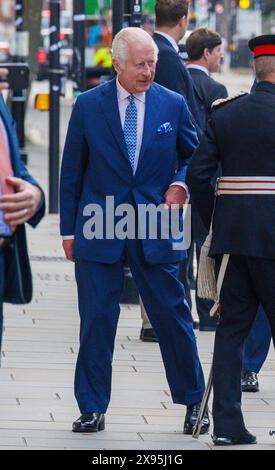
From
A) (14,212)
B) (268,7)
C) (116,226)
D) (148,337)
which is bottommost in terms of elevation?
(268,7)

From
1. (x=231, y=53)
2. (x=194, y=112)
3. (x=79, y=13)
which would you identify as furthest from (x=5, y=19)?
(x=194, y=112)

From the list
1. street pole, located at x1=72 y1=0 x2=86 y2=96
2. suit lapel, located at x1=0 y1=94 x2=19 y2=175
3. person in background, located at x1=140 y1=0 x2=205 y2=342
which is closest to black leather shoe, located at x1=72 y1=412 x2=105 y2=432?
suit lapel, located at x1=0 y1=94 x2=19 y2=175

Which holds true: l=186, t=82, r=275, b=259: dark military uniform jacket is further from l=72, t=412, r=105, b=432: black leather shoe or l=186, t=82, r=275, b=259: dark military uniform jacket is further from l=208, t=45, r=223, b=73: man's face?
l=208, t=45, r=223, b=73: man's face

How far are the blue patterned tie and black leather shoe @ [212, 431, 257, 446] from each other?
4.39 feet

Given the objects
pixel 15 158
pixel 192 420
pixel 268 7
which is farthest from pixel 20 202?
pixel 268 7

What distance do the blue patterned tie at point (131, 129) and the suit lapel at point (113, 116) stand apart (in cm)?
4

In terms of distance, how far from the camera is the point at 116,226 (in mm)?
6848

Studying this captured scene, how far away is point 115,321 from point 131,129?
911mm

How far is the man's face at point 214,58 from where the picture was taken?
10.1m

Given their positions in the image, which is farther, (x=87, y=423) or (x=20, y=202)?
(x=87, y=423)

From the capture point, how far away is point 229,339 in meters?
6.56

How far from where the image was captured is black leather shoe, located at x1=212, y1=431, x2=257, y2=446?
259 inches

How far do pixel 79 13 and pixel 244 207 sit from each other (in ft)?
31.1

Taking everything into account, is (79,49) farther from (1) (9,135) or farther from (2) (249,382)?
(1) (9,135)
